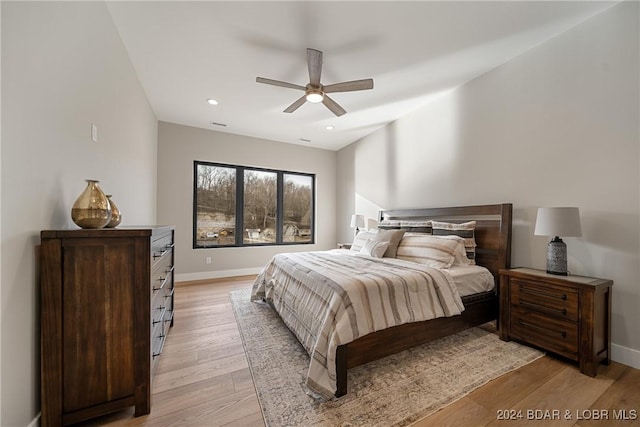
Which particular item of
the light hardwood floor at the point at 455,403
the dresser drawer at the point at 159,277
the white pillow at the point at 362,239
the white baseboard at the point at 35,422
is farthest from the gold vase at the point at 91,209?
the white pillow at the point at 362,239

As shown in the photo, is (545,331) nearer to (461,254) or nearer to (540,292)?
(540,292)

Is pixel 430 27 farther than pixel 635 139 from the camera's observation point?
Yes

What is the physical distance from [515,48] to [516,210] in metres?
1.64

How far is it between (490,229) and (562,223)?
0.78 meters

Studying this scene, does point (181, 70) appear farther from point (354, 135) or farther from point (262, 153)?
point (354, 135)

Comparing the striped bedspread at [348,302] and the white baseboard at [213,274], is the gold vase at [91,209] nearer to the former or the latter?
the striped bedspread at [348,302]

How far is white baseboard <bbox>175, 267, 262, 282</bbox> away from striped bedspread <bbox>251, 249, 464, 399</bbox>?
8.54 feet

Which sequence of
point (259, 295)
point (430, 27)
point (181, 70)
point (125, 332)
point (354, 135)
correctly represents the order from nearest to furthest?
1. point (125, 332)
2. point (430, 27)
3. point (181, 70)
4. point (259, 295)
5. point (354, 135)

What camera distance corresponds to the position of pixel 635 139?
74.4 inches

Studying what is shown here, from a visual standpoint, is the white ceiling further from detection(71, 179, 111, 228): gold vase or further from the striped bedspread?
the striped bedspread

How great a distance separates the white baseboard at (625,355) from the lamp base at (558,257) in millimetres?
647

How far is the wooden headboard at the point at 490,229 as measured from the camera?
8.42 feet

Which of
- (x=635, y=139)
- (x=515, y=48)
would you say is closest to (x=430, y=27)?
(x=515, y=48)

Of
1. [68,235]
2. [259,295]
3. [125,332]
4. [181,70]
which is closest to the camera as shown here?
A: [68,235]
